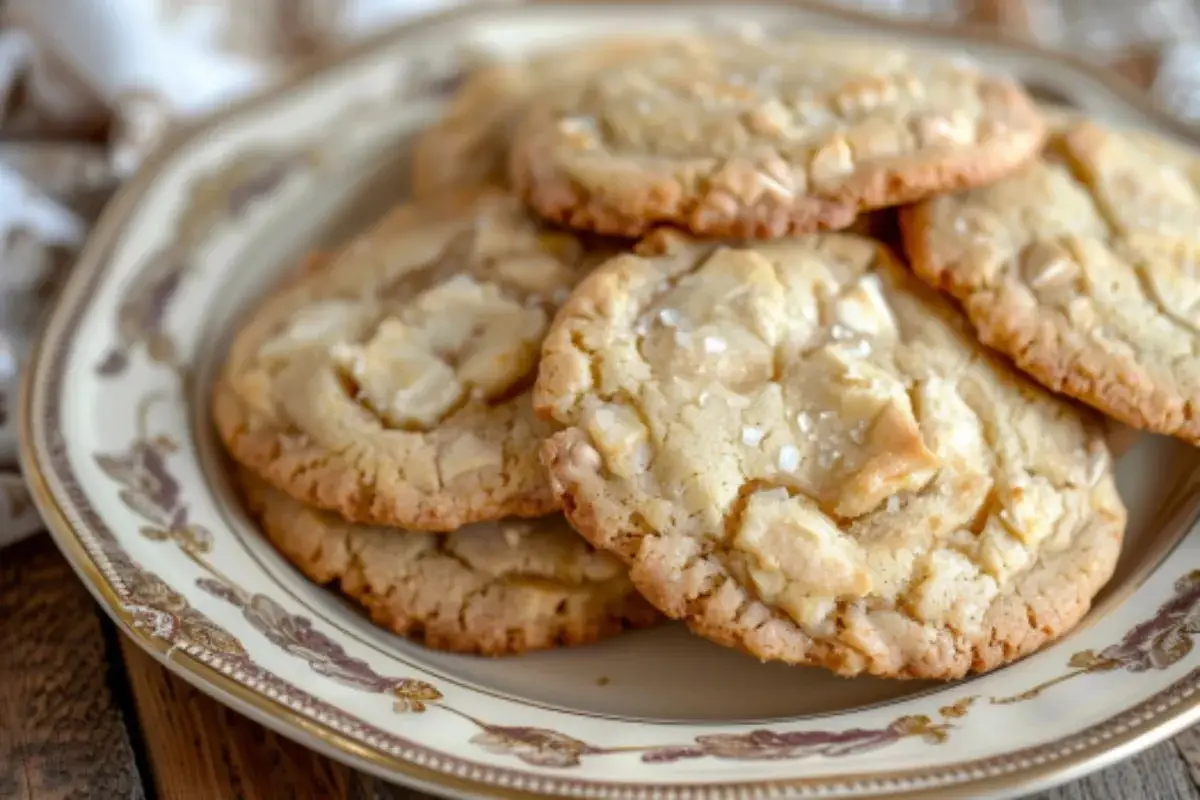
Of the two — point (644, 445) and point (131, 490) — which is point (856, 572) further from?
point (131, 490)

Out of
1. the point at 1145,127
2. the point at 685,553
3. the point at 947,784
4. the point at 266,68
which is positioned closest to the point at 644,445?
the point at 685,553

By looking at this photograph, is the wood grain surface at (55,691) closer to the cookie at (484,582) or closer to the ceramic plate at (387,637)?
the ceramic plate at (387,637)

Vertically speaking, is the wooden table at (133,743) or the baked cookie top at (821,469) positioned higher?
the baked cookie top at (821,469)

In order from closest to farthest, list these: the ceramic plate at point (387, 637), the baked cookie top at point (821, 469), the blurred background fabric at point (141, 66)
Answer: the ceramic plate at point (387, 637) → the baked cookie top at point (821, 469) → the blurred background fabric at point (141, 66)

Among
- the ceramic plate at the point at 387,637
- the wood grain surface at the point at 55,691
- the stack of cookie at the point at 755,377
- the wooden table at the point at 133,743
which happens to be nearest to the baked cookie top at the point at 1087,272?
the stack of cookie at the point at 755,377

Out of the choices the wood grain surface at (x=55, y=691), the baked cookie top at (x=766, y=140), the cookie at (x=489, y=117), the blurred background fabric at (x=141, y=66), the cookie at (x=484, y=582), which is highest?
the baked cookie top at (x=766, y=140)

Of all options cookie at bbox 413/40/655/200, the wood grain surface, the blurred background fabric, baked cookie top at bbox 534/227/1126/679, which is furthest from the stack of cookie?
the blurred background fabric
